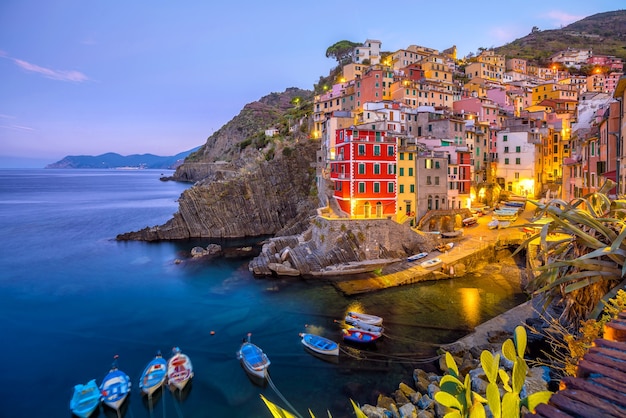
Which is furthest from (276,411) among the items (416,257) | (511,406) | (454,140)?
(454,140)

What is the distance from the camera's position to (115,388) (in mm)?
20078

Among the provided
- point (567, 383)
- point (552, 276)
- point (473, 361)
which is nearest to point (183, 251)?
point (473, 361)

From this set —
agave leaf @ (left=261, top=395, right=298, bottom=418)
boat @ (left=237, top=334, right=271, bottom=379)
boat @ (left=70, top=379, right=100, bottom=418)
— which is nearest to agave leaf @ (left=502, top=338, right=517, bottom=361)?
agave leaf @ (left=261, top=395, right=298, bottom=418)

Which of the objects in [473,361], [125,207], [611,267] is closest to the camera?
[611,267]

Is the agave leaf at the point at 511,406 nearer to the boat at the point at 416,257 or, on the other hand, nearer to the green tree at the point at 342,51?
the boat at the point at 416,257

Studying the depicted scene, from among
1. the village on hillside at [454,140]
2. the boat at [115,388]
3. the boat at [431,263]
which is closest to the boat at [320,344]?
the boat at [115,388]

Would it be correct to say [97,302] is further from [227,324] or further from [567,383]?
[567,383]

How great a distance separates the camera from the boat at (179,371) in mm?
20797

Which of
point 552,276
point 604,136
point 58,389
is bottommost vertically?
point 58,389

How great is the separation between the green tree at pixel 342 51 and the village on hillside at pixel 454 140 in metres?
15.8

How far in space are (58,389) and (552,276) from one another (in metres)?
27.0

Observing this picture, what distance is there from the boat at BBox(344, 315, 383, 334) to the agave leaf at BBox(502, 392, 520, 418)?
22.2 meters

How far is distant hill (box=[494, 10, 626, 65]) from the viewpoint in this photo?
5108 inches

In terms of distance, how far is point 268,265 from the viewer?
40.8 metres
